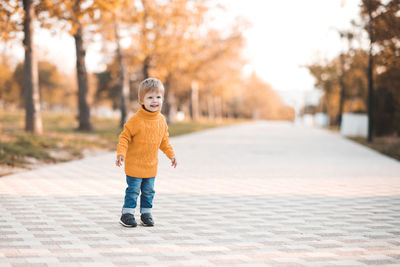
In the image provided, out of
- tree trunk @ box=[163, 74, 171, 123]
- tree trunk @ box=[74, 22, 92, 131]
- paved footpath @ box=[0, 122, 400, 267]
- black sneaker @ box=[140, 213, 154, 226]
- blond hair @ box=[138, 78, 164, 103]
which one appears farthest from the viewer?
tree trunk @ box=[163, 74, 171, 123]

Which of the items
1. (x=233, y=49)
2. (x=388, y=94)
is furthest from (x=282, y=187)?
(x=233, y=49)

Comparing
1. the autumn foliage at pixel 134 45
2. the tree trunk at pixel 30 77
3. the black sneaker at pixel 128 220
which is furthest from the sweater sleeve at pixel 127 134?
the tree trunk at pixel 30 77

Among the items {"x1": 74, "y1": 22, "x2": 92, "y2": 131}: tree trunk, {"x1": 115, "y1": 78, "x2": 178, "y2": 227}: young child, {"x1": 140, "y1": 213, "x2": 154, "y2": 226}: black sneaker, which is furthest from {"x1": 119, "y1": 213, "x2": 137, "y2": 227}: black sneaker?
{"x1": 74, "y1": 22, "x2": 92, "y2": 131}: tree trunk

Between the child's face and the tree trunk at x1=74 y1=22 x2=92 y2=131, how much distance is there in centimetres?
1490

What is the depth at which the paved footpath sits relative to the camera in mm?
3975

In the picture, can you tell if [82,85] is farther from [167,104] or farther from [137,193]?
[167,104]

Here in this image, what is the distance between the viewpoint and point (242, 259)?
3.91 metres

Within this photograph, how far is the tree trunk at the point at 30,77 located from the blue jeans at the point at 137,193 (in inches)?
387

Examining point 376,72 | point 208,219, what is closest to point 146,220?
point 208,219

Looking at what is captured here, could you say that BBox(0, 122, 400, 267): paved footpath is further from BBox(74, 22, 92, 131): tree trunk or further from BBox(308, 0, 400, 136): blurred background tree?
BBox(74, 22, 92, 131): tree trunk

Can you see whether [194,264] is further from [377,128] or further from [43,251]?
[377,128]

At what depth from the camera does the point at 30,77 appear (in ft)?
46.8

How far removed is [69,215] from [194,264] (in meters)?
2.24

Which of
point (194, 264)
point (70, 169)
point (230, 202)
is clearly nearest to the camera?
point (194, 264)
